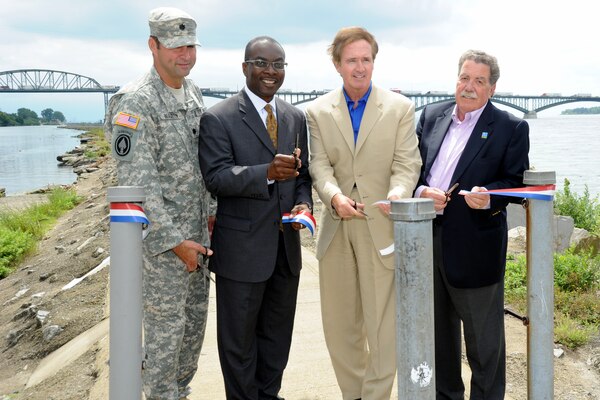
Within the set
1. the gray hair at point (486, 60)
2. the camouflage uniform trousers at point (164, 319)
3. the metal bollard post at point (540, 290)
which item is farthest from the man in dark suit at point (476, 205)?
the camouflage uniform trousers at point (164, 319)

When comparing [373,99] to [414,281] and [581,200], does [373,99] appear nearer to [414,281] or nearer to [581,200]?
[414,281]

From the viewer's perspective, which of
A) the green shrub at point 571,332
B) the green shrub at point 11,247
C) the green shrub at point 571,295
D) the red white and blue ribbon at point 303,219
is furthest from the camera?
the green shrub at point 11,247

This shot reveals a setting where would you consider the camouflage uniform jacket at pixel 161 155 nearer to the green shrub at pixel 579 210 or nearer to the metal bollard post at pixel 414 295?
the metal bollard post at pixel 414 295

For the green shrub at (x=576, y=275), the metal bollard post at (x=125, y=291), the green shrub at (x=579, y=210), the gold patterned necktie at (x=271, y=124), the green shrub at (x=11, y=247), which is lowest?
the green shrub at (x=11, y=247)

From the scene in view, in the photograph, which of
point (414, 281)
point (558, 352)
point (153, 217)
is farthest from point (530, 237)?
point (558, 352)

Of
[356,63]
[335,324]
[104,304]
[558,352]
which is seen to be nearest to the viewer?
[356,63]

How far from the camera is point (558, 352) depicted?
4.18 metres

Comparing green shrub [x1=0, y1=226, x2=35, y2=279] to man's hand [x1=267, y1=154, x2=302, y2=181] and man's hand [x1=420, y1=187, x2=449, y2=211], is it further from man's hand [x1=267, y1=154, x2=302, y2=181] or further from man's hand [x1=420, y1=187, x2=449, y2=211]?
man's hand [x1=420, y1=187, x2=449, y2=211]

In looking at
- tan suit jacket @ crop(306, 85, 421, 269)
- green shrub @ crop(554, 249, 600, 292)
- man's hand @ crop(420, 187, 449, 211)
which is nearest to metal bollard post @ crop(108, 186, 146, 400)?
tan suit jacket @ crop(306, 85, 421, 269)

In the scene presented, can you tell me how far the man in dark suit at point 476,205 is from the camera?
2799 mm

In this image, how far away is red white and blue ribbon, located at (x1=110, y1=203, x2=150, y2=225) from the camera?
2.10 m

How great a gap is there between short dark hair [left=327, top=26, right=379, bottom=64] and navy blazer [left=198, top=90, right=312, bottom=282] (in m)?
0.44

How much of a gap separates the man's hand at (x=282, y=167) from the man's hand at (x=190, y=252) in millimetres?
506

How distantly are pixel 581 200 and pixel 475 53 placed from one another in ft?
24.8
